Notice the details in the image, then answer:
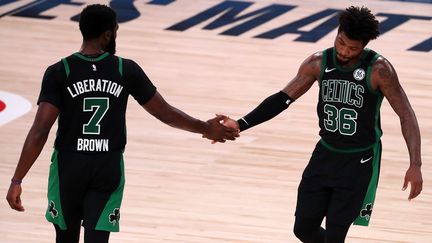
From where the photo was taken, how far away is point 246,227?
8.24 m

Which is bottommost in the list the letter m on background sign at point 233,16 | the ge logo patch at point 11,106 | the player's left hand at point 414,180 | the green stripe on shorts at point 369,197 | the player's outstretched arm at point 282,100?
the letter m on background sign at point 233,16

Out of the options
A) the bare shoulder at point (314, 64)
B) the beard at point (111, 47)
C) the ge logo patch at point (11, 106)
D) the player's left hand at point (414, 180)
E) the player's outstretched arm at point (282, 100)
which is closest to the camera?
the beard at point (111, 47)

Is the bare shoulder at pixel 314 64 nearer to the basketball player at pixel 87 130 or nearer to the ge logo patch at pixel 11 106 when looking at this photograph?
the basketball player at pixel 87 130

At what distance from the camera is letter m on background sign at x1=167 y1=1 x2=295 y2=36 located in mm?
14609

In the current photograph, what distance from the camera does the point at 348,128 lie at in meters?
6.36

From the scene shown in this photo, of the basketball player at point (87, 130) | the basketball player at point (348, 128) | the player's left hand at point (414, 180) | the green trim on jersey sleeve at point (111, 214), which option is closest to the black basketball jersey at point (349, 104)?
the basketball player at point (348, 128)

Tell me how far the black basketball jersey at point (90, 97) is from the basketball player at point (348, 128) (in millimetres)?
1159

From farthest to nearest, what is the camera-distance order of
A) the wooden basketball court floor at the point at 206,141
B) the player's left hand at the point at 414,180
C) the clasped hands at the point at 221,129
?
the wooden basketball court floor at the point at 206,141 < the clasped hands at the point at 221,129 < the player's left hand at the point at 414,180

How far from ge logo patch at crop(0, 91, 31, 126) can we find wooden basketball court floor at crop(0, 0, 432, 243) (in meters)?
0.11

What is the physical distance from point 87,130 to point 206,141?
4.70 metres

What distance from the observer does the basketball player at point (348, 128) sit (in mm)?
6258

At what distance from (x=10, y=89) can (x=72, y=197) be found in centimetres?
628

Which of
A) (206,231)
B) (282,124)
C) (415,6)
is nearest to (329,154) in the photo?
(206,231)

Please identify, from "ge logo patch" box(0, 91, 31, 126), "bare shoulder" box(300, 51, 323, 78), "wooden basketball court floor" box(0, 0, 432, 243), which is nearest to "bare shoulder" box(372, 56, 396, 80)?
"bare shoulder" box(300, 51, 323, 78)
